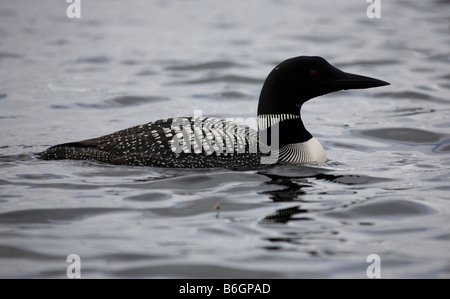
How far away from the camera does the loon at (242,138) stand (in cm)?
584

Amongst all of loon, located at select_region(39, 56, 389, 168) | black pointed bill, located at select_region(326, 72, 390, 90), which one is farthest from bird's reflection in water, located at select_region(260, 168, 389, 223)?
black pointed bill, located at select_region(326, 72, 390, 90)

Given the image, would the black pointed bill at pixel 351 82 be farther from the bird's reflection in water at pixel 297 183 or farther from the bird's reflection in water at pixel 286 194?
the bird's reflection in water at pixel 286 194

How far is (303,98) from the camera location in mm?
6102

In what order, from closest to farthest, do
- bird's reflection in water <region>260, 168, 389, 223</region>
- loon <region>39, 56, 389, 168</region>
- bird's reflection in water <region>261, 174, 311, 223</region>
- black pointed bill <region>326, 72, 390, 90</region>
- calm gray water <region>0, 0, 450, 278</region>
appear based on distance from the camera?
calm gray water <region>0, 0, 450, 278</region>
bird's reflection in water <region>261, 174, 311, 223</region>
bird's reflection in water <region>260, 168, 389, 223</region>
loon <region>39, 56, 389, 168</region>
black pointed bill <region>326, 72, 390, 90</region>

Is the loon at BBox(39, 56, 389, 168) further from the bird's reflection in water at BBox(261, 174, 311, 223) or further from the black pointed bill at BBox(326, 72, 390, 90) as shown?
the bird's reflection in water at BBox(261, 174, 311, 223)

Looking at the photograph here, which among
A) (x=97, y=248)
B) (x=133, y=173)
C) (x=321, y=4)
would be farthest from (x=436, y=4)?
(x=97, y=248)

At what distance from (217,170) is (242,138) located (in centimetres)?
31

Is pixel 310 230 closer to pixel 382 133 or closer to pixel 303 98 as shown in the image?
pixel 303 98

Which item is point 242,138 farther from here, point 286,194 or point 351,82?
point 351,82

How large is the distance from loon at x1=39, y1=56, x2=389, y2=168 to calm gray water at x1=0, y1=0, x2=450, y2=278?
0.35 ft

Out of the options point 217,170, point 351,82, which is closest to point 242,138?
point 217,170

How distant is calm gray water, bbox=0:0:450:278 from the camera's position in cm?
429

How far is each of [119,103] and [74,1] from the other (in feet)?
23.8
